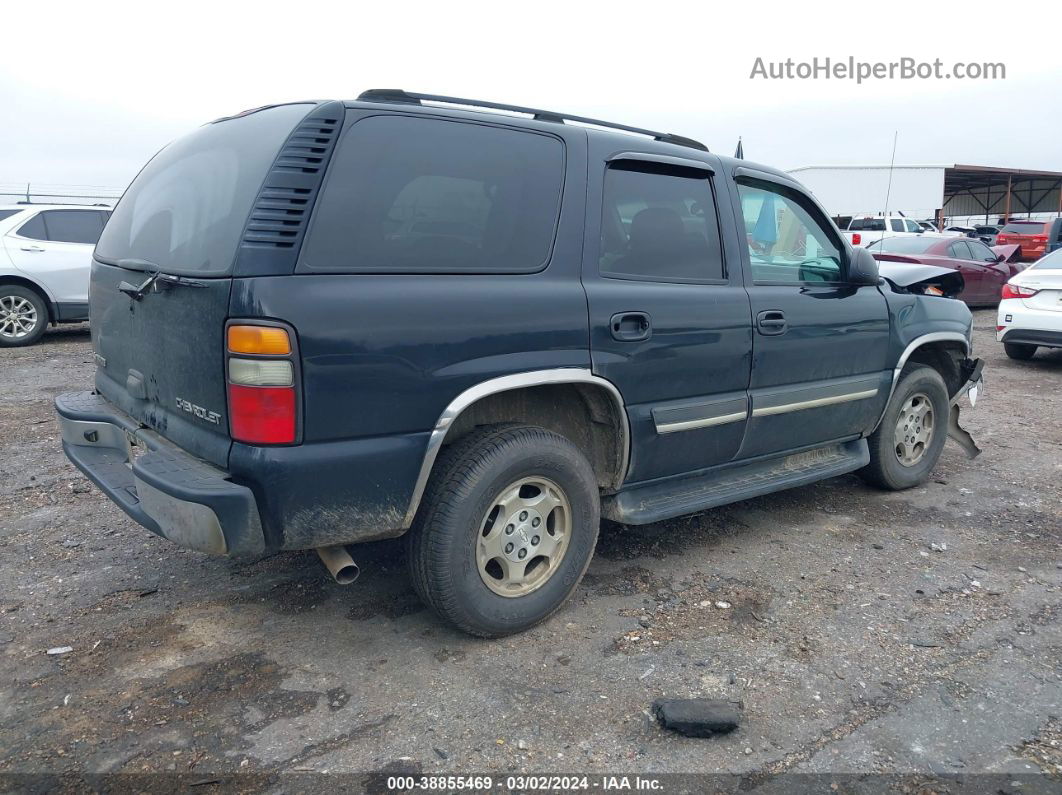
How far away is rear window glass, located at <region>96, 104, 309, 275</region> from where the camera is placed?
8.69 feet

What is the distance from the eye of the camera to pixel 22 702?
104 inches

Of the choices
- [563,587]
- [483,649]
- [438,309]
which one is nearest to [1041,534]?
[563,587]

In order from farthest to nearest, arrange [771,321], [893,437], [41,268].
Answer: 1. [41,268]
2. [893,437]
3. [771,321]

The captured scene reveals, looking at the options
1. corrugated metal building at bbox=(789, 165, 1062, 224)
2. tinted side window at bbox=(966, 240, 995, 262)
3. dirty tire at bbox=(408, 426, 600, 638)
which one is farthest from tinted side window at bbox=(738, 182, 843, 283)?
corrugated metal building at bbox=(789, 165, 1062, 224)

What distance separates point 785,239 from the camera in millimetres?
4121

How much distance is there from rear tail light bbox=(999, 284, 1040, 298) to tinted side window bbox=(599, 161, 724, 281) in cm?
702

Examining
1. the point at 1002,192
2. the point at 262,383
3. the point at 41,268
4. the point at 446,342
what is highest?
the point at 1002,192

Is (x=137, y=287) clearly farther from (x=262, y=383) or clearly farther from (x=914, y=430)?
(x=914, y=430)

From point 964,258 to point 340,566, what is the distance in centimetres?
1425

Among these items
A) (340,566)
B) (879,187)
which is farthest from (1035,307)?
(879,187)

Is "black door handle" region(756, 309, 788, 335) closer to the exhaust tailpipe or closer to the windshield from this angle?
the exhaust tailpipe

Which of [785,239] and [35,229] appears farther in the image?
[35,229]

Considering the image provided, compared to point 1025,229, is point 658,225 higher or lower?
lower

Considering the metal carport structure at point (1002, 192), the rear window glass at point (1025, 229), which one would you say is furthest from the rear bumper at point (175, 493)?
the metal carport structure at point (1002, 192)
